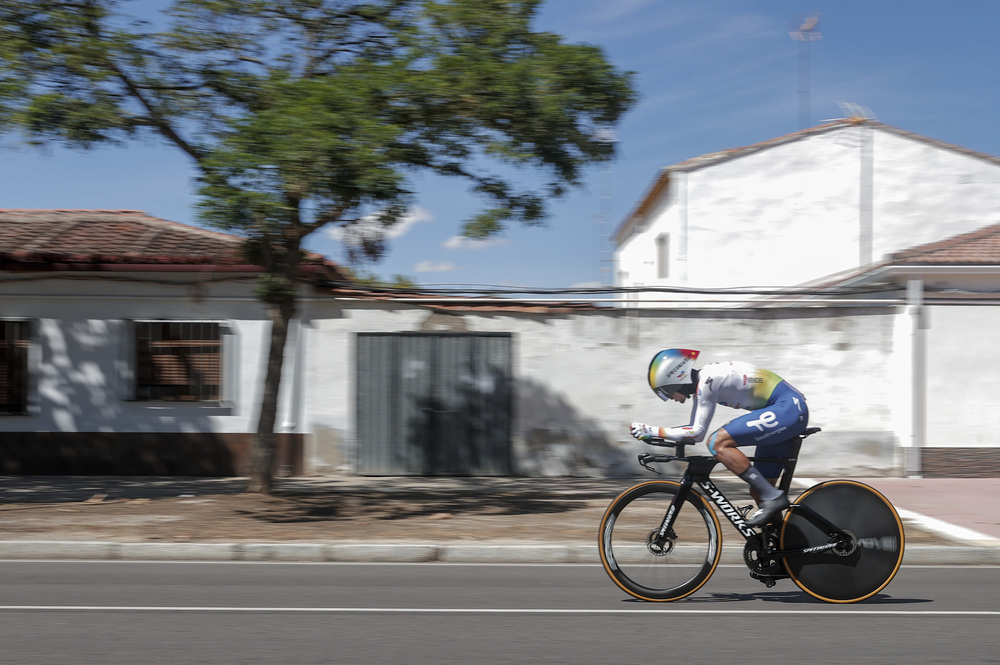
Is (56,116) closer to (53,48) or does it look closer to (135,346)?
(53,48)

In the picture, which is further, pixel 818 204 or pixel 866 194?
pixel 818 204

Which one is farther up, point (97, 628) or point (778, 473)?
point (778, 473)

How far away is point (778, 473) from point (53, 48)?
9.23 metres

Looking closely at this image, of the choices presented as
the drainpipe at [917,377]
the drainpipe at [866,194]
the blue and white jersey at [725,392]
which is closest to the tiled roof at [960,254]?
the drainpipe at [917,377]

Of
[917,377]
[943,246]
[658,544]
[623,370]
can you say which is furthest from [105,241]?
[943,246]

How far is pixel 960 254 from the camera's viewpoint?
1545 centimetres

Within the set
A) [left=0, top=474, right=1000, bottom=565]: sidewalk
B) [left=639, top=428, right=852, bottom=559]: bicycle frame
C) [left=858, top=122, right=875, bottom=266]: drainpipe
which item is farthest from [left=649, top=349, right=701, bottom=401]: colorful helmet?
[left=858, top=122, right=875, bottom=266]: drainpipe

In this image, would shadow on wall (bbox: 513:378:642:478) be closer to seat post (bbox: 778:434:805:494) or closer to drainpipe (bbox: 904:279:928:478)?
drainpipe (bbox: 904:279:928:478)

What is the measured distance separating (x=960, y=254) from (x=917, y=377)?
91.2 inches

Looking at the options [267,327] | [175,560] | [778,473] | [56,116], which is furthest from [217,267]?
[778,473]

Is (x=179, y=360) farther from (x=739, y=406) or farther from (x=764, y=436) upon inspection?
(x=764, y=436)

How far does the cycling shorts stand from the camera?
6316mm

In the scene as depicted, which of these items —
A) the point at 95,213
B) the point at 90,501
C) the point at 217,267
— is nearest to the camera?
the point at 90,501

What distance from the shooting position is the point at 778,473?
256 inches
